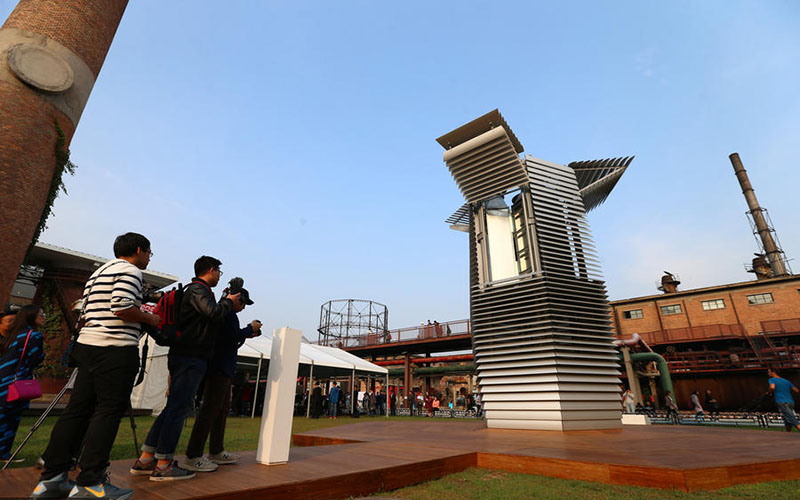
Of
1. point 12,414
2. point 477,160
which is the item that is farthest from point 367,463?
point 477,160

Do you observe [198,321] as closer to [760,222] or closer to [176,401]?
[176,401]

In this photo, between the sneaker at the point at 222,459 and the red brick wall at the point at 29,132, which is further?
the red brick wall at the point at 29,132

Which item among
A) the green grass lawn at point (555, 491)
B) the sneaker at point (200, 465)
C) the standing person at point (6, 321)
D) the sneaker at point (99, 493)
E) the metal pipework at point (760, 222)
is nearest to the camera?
the sneaker at point (99, 493)

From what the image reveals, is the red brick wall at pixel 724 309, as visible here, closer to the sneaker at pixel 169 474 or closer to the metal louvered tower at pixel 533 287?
the metal louvered tower at pixel 533 287

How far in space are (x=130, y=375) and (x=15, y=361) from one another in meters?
3.06

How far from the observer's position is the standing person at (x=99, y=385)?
2162mm

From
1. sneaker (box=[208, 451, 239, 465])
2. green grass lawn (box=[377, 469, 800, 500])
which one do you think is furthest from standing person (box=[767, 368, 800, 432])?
sneaker (box=[208, 451, 239, 465])

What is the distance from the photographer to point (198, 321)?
2.92 m

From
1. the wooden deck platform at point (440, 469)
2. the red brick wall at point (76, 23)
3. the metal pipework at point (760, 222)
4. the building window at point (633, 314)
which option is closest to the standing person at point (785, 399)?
the wooden deck platform at point (440, 469)

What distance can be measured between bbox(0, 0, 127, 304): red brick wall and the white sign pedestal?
33.3 ft

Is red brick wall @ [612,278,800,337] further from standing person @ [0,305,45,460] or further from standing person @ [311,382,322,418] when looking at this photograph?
standing person @ [0,305,45,460]

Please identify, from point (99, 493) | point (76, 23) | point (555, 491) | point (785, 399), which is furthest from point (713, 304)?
point (76, 23)

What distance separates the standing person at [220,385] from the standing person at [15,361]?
231 cm

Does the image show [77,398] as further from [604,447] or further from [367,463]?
[604,447]
